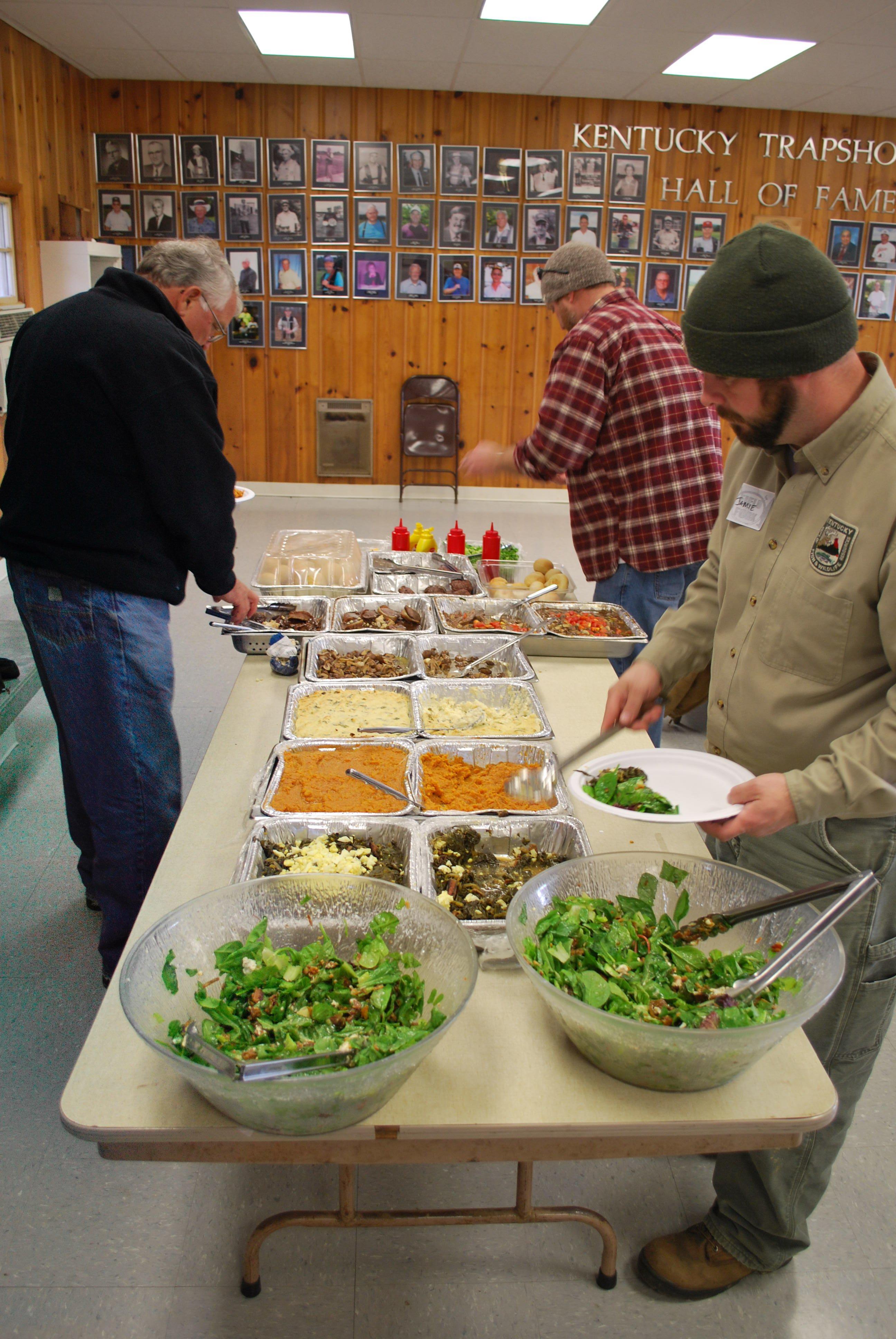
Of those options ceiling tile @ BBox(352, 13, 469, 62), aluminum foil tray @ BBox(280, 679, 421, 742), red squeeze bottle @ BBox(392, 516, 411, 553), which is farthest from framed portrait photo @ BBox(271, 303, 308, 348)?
aluminum foil tray @ BBox(280, 679, 421, 742)

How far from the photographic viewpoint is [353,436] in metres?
8.70

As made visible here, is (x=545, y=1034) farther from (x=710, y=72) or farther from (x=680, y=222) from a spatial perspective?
(x=680, y=222)

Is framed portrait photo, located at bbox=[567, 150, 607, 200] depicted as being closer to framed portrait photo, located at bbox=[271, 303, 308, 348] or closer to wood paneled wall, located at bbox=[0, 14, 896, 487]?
wood paneled wall, located at bbox=[0, 14, 896, 487]

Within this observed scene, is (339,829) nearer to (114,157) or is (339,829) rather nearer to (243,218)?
(243,218)

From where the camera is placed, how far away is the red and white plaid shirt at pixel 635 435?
10.0ft

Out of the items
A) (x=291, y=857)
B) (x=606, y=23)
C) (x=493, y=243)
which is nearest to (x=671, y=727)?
(x=291, y=857)

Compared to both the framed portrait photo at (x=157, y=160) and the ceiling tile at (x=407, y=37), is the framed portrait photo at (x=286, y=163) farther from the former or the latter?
the ceiling tile at (x=407, y=37)

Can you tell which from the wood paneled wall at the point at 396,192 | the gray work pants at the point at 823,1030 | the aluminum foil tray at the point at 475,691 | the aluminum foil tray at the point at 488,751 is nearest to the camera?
the gray work pants at the point at 823,1030

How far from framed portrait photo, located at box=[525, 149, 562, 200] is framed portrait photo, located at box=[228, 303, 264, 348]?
8.53 feet

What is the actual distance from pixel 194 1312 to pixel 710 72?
833 cm

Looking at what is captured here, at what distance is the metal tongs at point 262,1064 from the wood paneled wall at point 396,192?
763cm

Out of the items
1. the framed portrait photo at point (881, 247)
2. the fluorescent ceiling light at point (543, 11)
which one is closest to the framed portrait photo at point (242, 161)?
the fluorescent ceiling light at point (543, 11)

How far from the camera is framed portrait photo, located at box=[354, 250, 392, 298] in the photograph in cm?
827

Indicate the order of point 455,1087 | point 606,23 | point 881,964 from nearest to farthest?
point 455,1087 < point 881,964 < point 606,23
